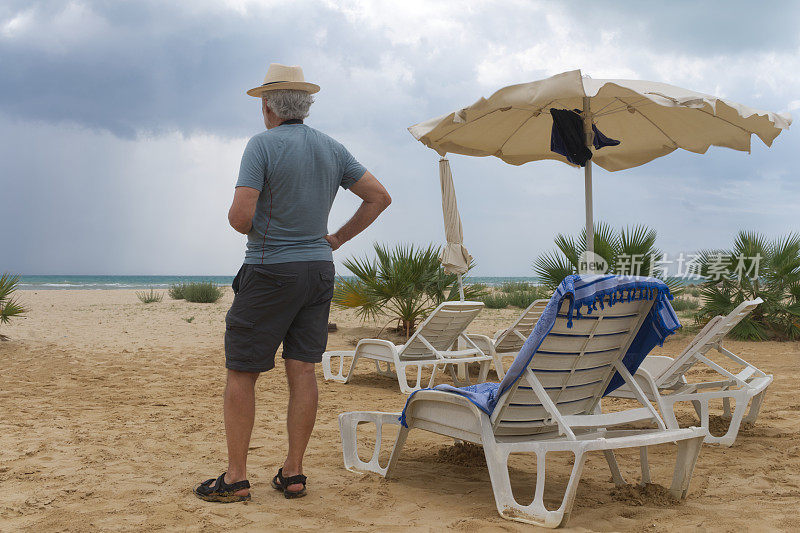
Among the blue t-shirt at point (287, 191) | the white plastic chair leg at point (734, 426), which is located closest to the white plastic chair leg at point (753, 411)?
the white plastic chair leg at point (734, 426)

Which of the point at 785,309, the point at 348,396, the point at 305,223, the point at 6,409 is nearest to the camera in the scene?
the point at 305,223

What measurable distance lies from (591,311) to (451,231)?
5056 mm

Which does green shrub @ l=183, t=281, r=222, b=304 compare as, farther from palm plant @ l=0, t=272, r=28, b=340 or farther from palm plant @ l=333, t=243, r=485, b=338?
palm plant @ l=333, t=243, r=485, b=338

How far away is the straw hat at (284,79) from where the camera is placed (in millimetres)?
2873

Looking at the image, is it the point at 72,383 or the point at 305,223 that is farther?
the point at 72,383

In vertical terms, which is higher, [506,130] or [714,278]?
[506,130]

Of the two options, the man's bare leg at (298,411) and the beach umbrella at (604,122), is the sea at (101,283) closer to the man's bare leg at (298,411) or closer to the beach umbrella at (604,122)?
the beach umbrella at (604,122)

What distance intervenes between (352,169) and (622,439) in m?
1.68

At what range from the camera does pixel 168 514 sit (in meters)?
2.60

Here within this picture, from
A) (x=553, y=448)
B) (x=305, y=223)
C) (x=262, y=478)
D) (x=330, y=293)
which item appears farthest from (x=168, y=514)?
(x=553, y=448)

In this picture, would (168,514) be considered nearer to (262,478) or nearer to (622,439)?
(262,478)

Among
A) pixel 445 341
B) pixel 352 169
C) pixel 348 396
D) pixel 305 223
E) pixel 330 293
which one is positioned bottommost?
pixel 348 396

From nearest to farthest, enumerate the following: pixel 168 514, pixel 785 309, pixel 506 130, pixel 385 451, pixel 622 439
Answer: pixel 622 439, pixel 168 514, pixel 385 451, pixel 506 130, pixel 785 309

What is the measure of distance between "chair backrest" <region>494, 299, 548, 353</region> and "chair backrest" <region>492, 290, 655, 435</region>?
3.24 meters
